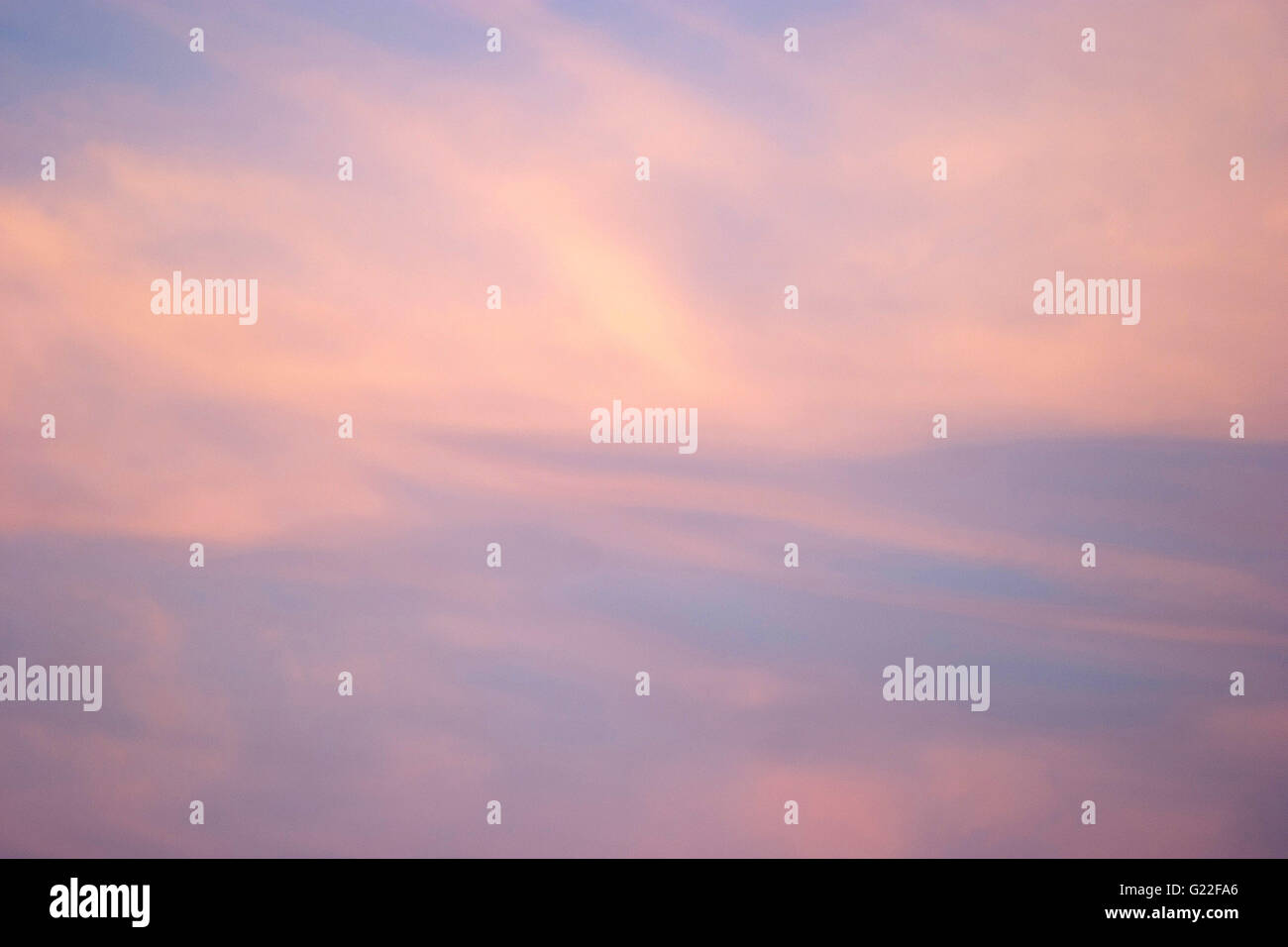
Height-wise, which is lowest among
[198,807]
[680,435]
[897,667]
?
[198,807]
